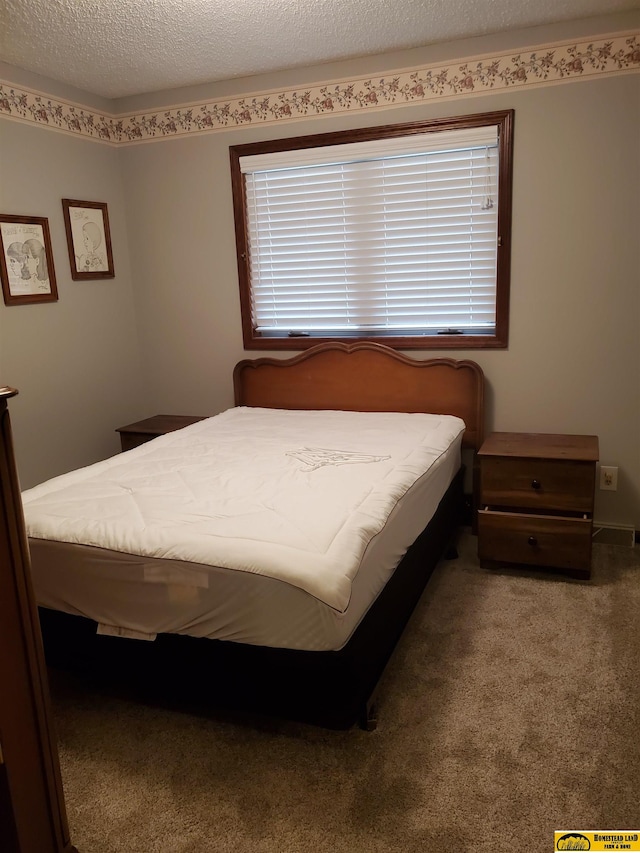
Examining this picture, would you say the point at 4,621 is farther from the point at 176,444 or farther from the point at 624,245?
the point at 624,245

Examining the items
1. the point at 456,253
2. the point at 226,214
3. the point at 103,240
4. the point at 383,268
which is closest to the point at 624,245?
the point at 456,253

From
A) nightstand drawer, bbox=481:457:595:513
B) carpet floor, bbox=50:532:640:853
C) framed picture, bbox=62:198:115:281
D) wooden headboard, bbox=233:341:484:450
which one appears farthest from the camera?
framed picture, bbox=62:198:115:281

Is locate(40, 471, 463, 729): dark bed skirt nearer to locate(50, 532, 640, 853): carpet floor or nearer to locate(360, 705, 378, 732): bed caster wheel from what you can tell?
locate(360, 705, 378, 732): bed caster wheel

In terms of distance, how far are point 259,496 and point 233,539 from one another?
388 millimetres

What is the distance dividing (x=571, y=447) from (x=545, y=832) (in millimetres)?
1767

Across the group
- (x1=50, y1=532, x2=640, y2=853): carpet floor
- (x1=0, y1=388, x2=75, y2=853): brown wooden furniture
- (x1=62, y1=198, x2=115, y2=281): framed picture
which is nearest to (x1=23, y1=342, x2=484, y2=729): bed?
(x1=50, y1=532, x2=640, y2=853): carpet floor

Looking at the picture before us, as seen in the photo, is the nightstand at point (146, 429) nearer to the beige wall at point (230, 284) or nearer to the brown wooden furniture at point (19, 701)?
the beige wall at point (230, 284)

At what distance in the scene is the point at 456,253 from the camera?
130 inches

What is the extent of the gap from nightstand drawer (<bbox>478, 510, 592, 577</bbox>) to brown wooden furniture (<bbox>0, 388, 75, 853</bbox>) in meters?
2.04

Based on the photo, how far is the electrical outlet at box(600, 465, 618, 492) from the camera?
10.4 ft

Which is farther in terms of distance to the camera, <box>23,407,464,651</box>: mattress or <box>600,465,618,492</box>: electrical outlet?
<box>600,465,618,492</box>: electrical outlet

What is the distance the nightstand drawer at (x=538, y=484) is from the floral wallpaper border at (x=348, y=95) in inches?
69.3

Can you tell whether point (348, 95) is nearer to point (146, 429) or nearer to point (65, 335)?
point (65, 335)

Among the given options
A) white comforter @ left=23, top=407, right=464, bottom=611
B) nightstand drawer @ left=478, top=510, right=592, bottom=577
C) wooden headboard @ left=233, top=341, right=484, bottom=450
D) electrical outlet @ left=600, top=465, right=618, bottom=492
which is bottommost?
nightstand drawer @ left=478, top=510, right=592, bottom=577
